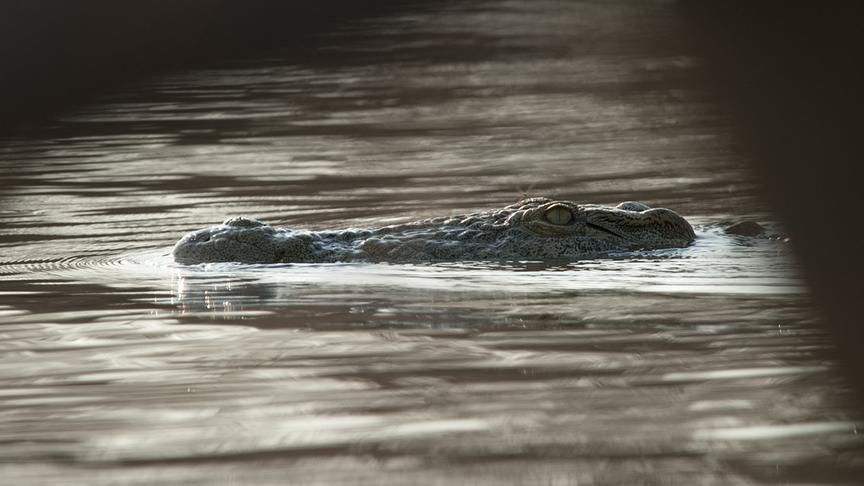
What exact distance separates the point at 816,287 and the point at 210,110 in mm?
11033

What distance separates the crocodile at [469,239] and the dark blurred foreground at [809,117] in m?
0.87

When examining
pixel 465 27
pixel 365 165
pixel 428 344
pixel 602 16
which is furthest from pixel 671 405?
pixel 602 16

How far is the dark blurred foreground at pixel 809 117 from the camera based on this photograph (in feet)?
21.6

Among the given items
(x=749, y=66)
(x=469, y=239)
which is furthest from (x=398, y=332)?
(x=749, y=66)

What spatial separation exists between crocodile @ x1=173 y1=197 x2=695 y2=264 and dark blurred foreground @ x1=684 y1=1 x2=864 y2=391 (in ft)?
2.87

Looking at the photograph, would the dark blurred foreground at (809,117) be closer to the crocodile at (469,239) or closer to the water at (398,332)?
the water at (398,332)

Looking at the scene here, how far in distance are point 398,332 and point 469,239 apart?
206 cm

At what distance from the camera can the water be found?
3803 mm

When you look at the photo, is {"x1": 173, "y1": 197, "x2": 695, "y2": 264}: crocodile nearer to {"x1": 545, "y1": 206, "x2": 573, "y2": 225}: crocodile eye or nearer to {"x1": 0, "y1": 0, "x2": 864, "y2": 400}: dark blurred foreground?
{"x1": 545, "y1": 206, "x2": 573, "y2": 225}: crocodile eye

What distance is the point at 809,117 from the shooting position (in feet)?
46.8

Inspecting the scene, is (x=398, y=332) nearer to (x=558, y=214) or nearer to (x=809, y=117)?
(x=558, y=214)

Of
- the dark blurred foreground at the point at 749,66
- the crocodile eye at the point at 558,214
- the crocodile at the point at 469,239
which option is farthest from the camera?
the dark blurred foreground at the point at 749,66

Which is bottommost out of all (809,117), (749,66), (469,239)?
(469,239)

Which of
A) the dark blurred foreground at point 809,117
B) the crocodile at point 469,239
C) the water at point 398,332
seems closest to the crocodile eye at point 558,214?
the crocodile at point 469,239
